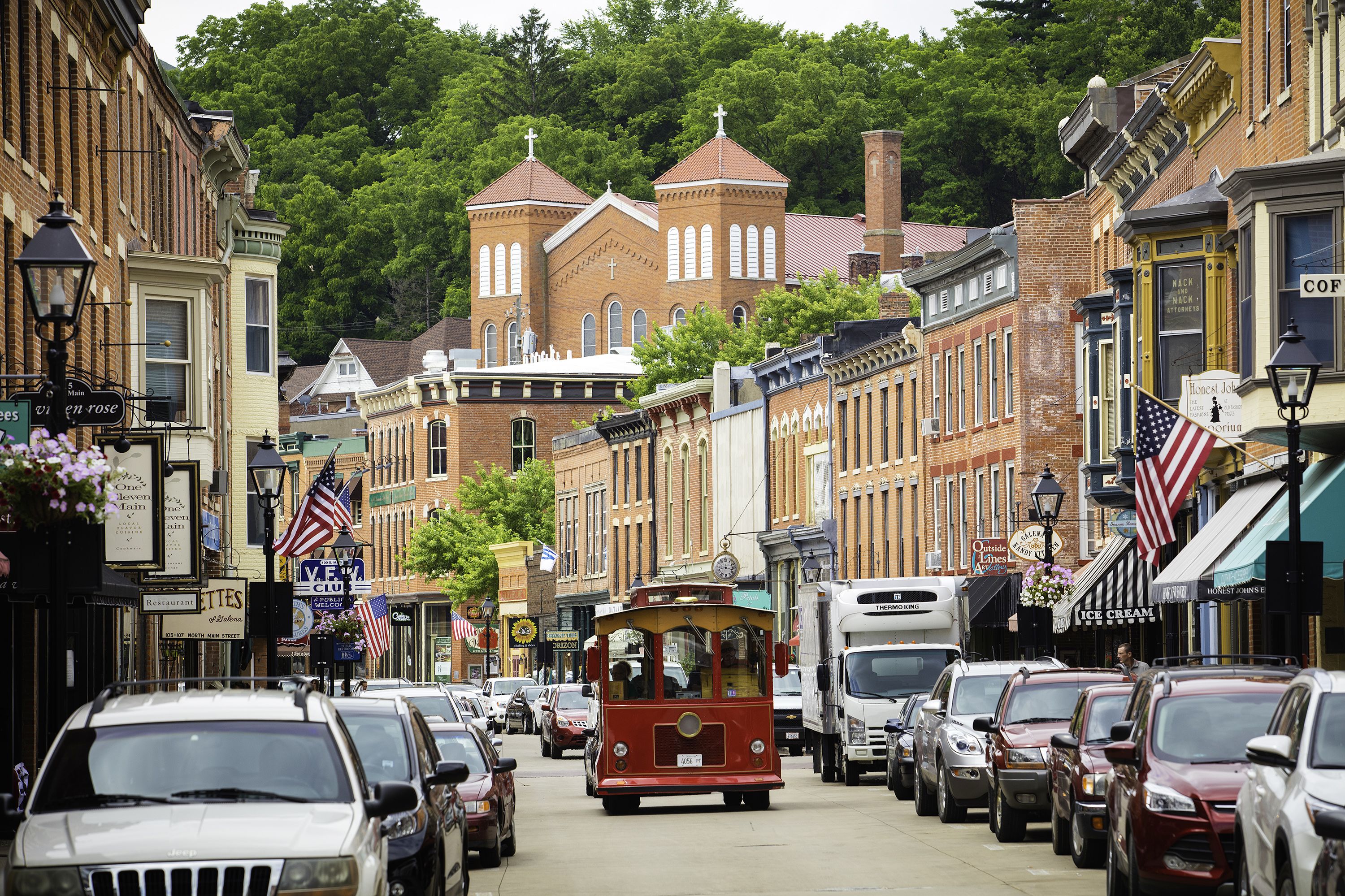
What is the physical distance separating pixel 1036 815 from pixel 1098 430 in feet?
73.1

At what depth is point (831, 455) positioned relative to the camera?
68562 mm

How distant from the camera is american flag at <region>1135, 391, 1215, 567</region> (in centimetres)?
2828

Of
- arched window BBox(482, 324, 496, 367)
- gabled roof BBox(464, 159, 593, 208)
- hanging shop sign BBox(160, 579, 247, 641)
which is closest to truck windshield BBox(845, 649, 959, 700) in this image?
hanging shop sign BBox(160, 579, 247, 641)

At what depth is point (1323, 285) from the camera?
25328 mm

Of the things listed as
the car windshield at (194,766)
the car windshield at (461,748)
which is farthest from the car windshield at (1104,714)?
the car windshield at (194,766)

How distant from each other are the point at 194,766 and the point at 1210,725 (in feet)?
23.6

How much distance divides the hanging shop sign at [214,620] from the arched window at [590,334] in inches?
3352

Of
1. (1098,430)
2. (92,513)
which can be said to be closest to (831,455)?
(1098,430)

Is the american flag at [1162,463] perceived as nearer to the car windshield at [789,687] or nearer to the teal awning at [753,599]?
the teal awning at [753,599]

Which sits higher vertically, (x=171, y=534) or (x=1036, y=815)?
(x=171, y=534)

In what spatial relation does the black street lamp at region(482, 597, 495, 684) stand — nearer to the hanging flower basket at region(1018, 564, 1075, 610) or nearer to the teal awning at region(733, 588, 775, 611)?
the teal awning at region(733, 588, 775, 611)

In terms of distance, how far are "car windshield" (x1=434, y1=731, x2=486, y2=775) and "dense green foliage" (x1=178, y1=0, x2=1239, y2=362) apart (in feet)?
313

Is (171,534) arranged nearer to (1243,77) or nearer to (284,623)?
(284,623)

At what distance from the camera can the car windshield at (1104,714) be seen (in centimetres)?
2047
